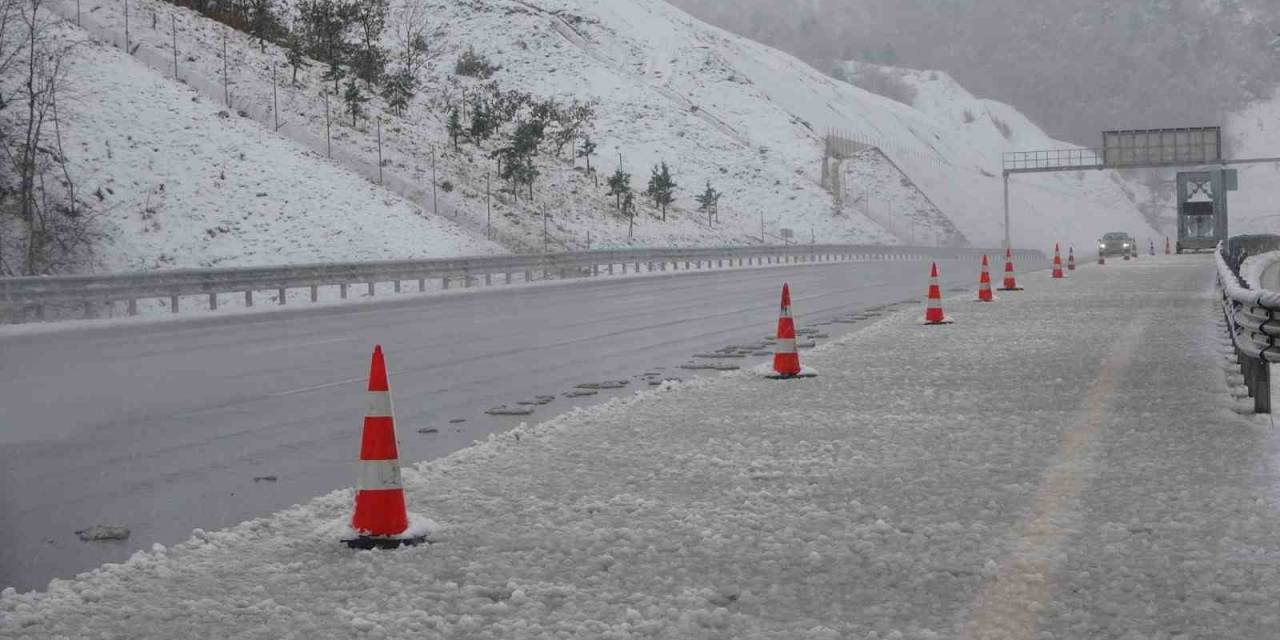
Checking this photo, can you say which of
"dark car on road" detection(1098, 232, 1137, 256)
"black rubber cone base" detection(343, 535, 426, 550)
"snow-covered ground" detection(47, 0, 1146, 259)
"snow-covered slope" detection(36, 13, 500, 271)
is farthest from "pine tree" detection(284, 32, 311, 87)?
"black rubber cone base" detection(343, 535, 426, 550)

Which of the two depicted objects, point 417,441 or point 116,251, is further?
point 116,251

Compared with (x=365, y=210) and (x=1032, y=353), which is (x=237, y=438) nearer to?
(x=1032, y=353)

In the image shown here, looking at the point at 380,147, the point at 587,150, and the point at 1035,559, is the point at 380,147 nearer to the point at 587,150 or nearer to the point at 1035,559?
the point at 587,150

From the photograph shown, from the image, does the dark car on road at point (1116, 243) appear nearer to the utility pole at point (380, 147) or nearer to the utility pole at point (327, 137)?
the utility pole at point (380, 147)

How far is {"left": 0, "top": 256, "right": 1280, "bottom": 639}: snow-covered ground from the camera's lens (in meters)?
5.40

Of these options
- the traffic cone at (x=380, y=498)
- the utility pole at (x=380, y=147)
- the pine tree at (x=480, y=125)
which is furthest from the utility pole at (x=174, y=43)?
the traffic cone at (x=380, y=498)

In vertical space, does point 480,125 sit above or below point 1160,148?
above

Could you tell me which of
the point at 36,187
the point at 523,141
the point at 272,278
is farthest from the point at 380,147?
the point at 272,278

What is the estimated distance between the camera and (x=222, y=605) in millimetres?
5703

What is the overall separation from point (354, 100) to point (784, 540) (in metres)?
58.7

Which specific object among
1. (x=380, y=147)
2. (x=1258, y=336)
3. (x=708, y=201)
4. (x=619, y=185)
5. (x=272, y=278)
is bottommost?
(x=1258, y=336)

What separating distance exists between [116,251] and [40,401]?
88.9ft

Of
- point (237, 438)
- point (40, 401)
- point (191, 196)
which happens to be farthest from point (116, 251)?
point (237, 438)

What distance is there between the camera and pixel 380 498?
22.3 feet
